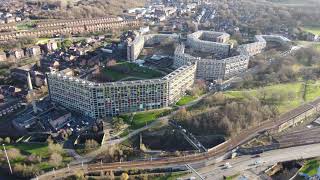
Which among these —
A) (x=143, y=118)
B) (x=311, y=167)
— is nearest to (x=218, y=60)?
(x=143, y=118)

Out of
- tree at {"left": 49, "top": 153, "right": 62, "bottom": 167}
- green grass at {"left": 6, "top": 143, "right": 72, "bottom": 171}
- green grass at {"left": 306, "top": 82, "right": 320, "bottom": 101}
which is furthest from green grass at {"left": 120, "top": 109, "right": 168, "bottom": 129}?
green grass at {"left": 306, "top": 82, "right": 320, "bottom": 101}

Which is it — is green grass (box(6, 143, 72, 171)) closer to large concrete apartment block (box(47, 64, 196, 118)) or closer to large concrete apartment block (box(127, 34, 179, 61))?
large concrete apartment block (box(47, 64, 196, 118))

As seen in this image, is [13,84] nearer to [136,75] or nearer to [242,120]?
[136,75]

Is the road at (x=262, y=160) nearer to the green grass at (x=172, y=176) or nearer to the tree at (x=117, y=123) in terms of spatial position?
the green grass at (x=172, y=176)

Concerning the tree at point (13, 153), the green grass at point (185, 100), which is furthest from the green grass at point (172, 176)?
the tree at point (13, 153)

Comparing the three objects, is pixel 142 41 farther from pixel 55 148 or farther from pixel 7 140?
pixel 7 140

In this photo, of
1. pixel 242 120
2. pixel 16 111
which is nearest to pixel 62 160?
pixel 16 111

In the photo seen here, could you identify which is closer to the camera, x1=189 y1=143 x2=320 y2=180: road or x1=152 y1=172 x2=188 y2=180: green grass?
x1=152 y1=172 x2=188 y2=180: green grass
